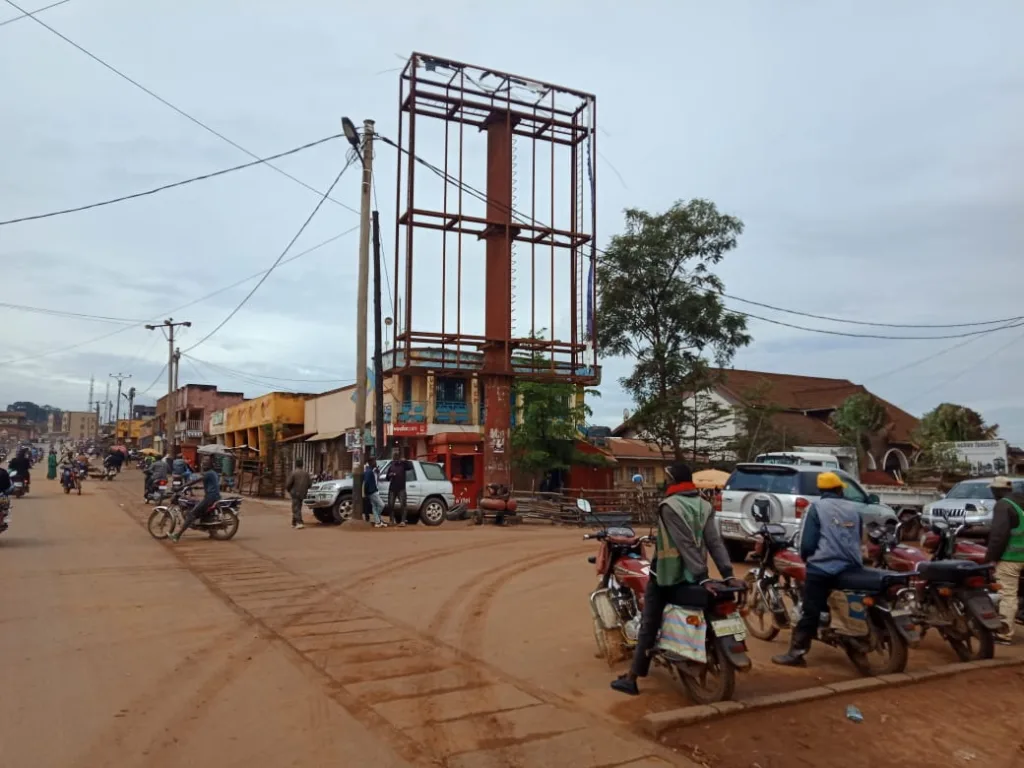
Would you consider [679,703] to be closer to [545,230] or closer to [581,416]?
[581,416]

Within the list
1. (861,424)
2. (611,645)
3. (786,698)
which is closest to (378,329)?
(611,645)

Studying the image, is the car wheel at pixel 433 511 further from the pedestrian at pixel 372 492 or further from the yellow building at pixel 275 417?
the yellow building at pixel 275 417

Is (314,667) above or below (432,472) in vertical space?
below

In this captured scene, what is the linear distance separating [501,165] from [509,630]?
25557mm

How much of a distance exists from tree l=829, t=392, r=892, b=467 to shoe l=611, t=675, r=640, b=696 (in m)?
36.2

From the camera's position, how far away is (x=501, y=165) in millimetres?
31453

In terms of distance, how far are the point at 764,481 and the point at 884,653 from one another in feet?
22.7

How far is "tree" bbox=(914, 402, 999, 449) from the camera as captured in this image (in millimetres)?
41562

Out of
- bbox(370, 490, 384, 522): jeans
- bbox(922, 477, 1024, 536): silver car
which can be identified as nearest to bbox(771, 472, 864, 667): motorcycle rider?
bbox(922, 477, 1024, 536): silver car

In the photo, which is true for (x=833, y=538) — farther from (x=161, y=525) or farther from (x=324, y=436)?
(x=324, y=436)

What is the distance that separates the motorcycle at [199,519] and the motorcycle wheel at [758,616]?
1109 cm

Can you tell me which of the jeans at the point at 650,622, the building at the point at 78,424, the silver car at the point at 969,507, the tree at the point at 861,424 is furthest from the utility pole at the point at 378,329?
the building at the point at 78,424

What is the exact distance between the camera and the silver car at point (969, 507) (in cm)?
1827

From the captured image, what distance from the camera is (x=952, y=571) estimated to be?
23.3 feet
